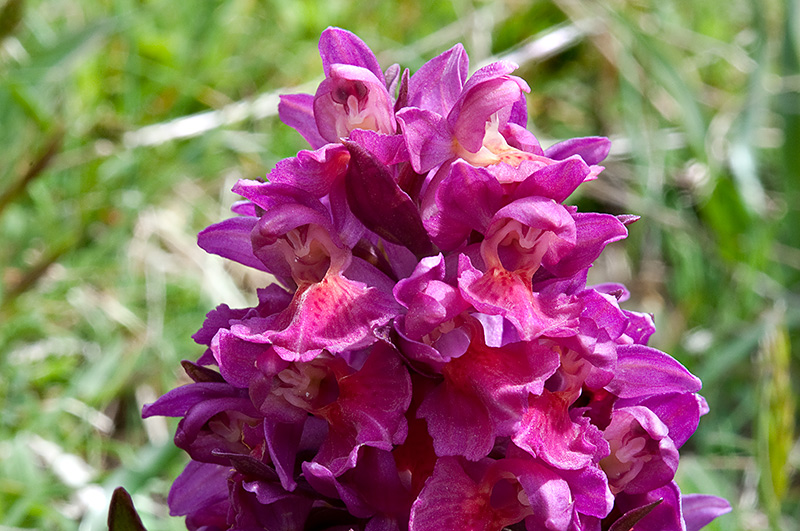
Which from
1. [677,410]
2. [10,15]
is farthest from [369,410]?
[10,15]

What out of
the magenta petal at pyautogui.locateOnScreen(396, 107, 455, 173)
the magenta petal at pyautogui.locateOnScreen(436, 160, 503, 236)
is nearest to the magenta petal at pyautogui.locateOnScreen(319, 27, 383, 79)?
the magenta petal at pyautogui.locateOnScreen(396, 107, 455, 173)

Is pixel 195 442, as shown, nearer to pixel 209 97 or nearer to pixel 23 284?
pixel 23 284

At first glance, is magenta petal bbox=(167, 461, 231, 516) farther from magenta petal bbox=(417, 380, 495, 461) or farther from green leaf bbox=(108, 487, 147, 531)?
magenta petal bbox=(417, 380, 495, 461)

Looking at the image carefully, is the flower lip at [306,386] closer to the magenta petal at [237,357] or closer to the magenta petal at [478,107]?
the magenta petal at [237,357]

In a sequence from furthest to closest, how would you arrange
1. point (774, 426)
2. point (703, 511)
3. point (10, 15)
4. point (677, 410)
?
1. point (10, 15)
2. point (774, 426)
3. point (703, 511)
4. point (677, 410)

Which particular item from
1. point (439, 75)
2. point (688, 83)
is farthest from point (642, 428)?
point (688, 83)

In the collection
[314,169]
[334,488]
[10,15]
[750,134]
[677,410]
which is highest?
[10,15]

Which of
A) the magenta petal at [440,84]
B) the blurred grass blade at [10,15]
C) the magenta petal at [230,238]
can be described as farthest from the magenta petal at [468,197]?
the blurred grass blade at [10,15]

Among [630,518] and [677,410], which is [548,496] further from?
[677,410]
